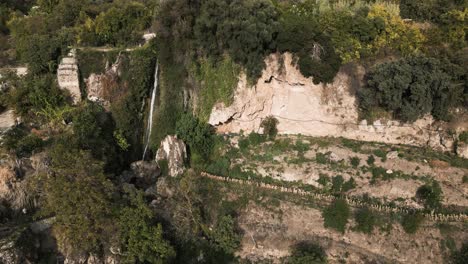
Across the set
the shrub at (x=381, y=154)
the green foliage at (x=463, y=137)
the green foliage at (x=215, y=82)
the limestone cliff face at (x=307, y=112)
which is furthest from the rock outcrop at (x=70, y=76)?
the green foliage at (x=463, y=137)

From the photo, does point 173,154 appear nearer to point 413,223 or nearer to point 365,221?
point 365,221

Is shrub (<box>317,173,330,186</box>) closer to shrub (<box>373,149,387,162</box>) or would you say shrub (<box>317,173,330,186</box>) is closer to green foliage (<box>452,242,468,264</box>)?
shrub (<box>373,149,387,162</box>)

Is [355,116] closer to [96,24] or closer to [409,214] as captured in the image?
[409,214]

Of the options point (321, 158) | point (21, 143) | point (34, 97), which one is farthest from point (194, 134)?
point (34, 97)

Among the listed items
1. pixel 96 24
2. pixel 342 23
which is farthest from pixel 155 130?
pixel 342 23

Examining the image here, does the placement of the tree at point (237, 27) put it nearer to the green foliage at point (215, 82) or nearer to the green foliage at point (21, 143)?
the green foliage at point (215, 82)

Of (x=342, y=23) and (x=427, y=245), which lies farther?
(x=342, y=23)
